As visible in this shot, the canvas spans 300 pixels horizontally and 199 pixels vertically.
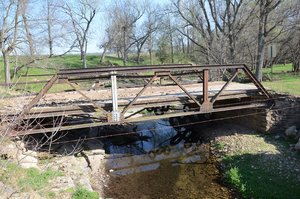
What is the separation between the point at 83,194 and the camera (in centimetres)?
699

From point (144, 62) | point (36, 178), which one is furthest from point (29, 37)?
point (144, 62)

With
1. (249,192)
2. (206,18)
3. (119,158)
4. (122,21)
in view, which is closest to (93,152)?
(119,158)

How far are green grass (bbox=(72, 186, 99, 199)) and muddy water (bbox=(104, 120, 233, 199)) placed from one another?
2.49 ft

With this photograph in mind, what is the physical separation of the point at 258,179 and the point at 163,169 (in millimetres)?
3047

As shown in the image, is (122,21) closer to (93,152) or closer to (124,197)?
(93,152)

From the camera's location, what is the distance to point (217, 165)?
9.51 meters

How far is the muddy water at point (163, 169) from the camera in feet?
26.0

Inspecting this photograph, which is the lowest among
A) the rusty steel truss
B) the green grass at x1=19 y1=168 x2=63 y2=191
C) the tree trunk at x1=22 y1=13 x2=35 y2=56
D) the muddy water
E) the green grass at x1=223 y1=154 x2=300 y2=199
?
the muddy water

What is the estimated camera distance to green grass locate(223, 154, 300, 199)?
7.32 m

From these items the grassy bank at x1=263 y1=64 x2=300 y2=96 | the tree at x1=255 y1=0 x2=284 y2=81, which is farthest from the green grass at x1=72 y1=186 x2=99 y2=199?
the tree at x1=255 y1=0 x2=284 y2=81

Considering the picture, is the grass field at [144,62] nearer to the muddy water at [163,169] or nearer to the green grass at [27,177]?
the green grass at [27,177]

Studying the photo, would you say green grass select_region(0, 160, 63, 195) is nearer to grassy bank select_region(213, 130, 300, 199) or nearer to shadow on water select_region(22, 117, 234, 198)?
shadow on water select_region(22, 117, 234, 198)

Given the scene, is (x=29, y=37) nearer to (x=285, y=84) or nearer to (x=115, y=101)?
(x=115, y=101)

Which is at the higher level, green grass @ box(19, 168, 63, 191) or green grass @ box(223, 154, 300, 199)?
green grass @ box(19, 168, 63, 191)
